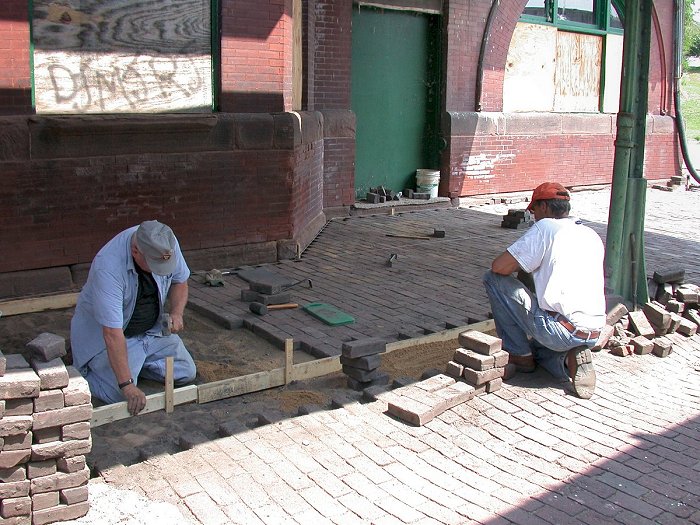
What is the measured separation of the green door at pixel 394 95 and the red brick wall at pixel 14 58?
6059 millimetres

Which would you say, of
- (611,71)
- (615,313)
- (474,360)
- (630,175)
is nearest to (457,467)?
(474,360)

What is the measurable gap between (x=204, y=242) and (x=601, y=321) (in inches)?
173

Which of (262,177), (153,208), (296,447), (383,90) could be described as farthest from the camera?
(383,90)

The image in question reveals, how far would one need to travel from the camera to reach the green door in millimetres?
12445

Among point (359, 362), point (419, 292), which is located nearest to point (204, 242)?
point (419, 292)

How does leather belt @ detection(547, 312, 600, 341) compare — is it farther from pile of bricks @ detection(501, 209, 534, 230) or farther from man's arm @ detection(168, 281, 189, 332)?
pile of bricks @ detection(501, 209, 534, 230)

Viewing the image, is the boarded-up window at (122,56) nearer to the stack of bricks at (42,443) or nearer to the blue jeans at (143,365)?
the blue jeans at (143,365)

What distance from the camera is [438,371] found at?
5.64 meters

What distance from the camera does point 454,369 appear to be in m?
5.43

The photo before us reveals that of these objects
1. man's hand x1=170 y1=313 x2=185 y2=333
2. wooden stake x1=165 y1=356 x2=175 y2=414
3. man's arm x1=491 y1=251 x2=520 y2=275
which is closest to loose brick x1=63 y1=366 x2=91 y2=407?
wooden stake x1=165 y1=356 x2=175 y2=414

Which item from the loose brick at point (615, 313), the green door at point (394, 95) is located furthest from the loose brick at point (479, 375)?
the green door at point (394, 95)

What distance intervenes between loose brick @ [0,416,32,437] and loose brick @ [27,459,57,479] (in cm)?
19

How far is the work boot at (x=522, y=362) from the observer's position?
5.82m

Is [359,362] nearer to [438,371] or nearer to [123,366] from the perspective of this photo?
[438,371]
